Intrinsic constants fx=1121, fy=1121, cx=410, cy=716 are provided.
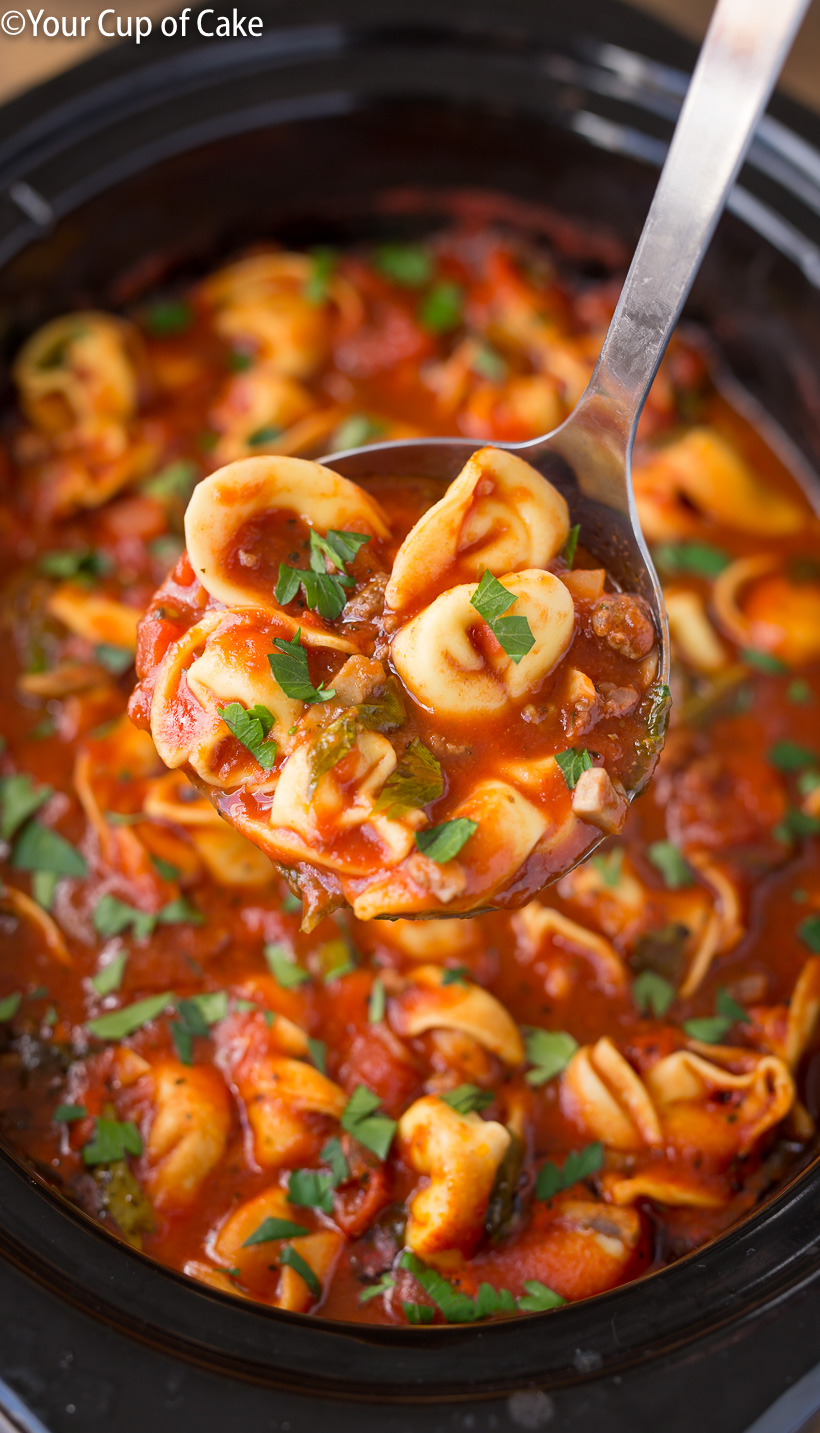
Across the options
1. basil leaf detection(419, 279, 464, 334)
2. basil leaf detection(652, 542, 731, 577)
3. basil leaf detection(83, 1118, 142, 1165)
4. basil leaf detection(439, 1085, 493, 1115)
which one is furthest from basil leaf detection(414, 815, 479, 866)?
basil leaf detection(419, 279, 464, 334)

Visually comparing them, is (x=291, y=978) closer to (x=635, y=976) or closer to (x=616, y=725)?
(x=635, y=976)

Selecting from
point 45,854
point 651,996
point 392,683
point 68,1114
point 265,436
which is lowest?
point 68,1114

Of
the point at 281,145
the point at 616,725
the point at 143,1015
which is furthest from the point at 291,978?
the point at 281,145

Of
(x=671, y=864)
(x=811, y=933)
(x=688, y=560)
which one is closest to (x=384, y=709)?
(x=671, y=864)

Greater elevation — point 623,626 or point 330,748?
point 623,626

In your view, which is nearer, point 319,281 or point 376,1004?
point 376,1004

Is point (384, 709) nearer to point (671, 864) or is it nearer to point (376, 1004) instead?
point (376, 1004)
